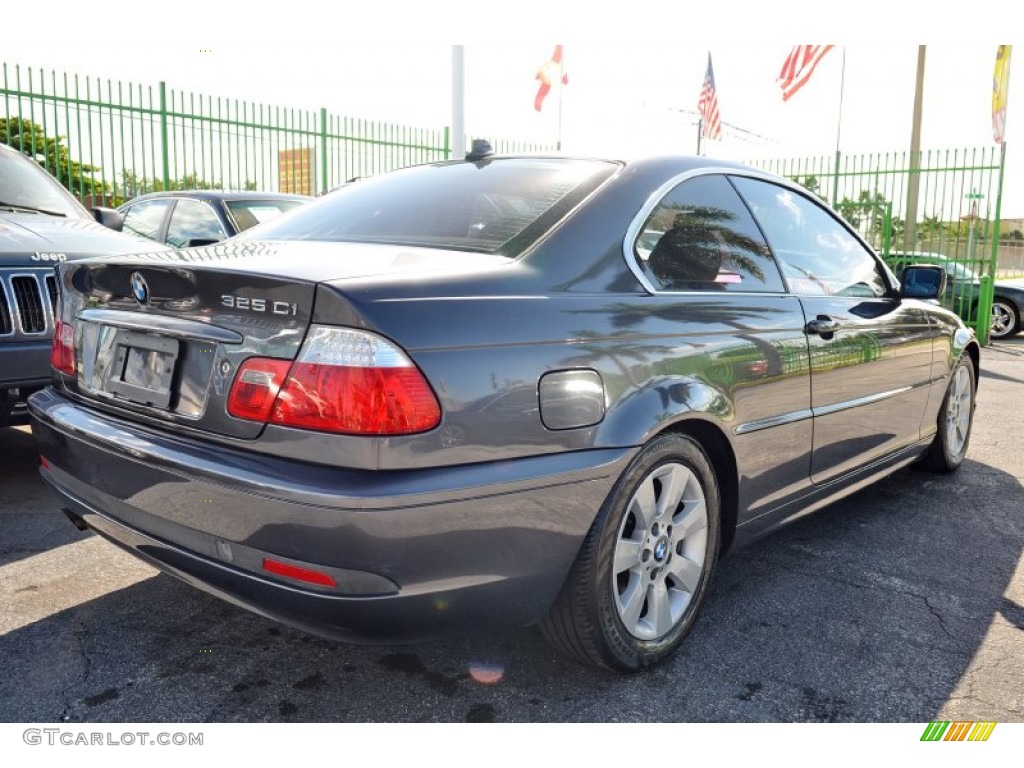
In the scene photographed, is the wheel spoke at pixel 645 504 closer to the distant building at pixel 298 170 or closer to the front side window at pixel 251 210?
the front side window at pixel 251 210

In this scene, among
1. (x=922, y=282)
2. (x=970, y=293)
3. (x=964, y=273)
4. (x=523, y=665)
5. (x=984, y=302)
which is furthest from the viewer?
(x=964, y=273)

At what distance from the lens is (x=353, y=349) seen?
190 cm

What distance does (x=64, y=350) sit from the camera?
2.69 meters

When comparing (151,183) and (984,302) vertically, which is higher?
(151,183)

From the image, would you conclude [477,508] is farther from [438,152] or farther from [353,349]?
[438,152]

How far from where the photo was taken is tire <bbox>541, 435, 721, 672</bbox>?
7.45 ft

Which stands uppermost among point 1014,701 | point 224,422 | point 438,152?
point 438,152

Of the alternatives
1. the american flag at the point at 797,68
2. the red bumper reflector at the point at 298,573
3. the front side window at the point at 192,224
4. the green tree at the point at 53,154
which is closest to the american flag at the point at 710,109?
the american flag at the point at 797,68

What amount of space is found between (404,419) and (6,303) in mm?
2719

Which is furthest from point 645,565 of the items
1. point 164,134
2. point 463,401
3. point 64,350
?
point 164,134

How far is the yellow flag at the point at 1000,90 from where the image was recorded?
47.4 feet

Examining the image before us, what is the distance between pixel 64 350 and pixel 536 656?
174 centimetres

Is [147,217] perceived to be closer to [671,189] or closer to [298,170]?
[298,170]

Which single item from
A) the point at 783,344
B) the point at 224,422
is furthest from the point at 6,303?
the point at 783,344
